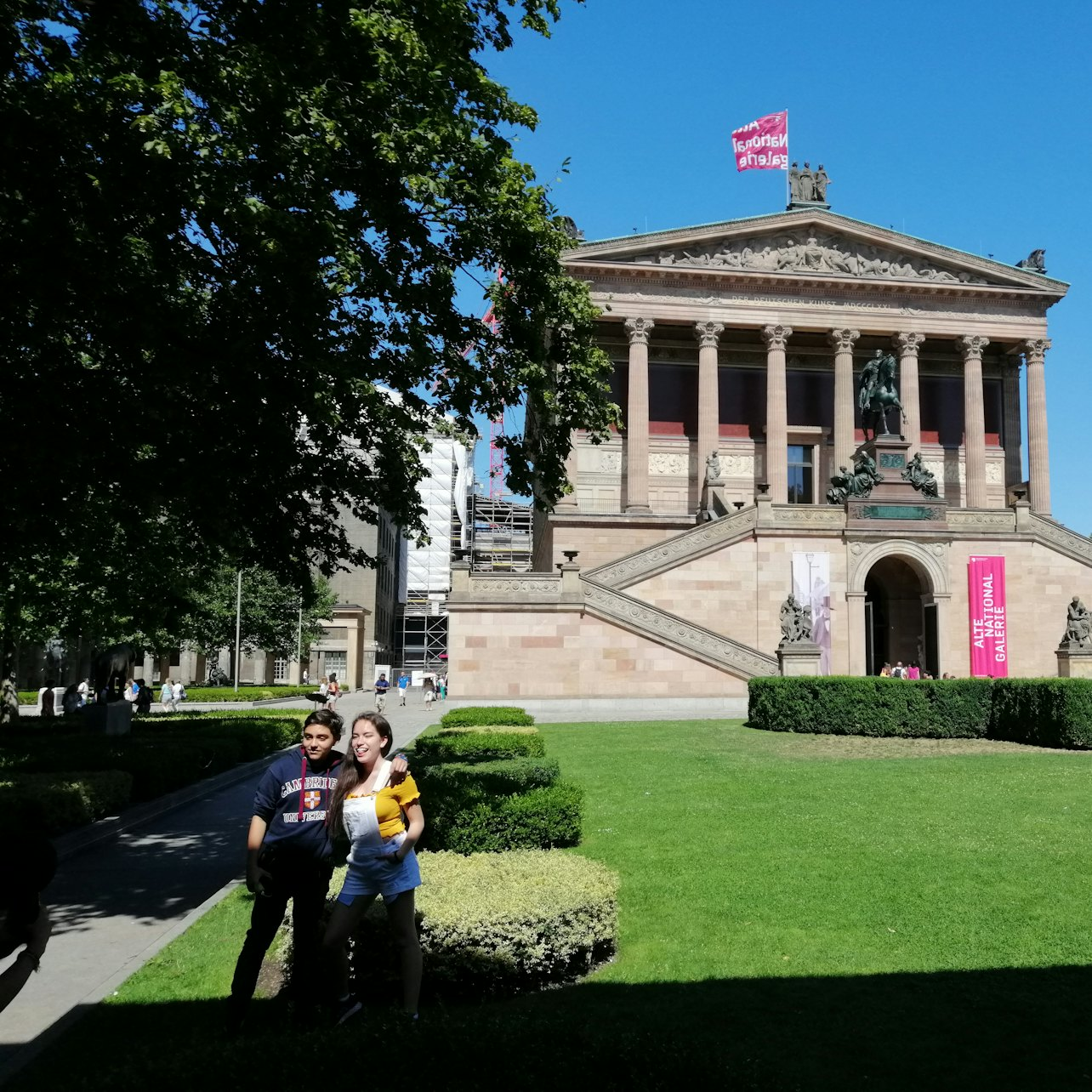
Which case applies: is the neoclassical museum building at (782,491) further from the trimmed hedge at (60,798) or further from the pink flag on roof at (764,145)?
the trimmed hedge at (60,798)

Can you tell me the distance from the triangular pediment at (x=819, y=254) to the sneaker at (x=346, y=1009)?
5023cm

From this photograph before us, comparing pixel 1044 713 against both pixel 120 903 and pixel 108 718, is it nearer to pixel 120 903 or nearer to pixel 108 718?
pixel 120 903

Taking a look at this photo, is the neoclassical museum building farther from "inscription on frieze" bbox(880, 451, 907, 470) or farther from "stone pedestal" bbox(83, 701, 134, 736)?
"stone pedestal" bbox(83, 701, 134, 736)

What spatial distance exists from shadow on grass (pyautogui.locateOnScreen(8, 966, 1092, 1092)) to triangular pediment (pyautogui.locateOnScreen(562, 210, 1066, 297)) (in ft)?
162

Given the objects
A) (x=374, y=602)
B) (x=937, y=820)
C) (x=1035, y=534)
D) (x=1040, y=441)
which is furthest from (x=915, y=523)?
(x=374, y=602)

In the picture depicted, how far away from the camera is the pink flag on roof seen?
5656cm

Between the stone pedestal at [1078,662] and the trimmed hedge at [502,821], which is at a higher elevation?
the stone pedestal at [1078,662]

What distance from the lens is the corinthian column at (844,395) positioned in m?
53.1

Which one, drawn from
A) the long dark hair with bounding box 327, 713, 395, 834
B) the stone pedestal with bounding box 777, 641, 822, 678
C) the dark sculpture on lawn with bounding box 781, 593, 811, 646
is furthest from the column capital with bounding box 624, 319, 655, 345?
the long dark hair with bounding box 327, 713, 395, 834

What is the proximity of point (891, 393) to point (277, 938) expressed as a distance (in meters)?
40.5

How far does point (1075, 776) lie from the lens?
16.8 meters

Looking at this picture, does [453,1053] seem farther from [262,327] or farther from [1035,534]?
[1035,534]

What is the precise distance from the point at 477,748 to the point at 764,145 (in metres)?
49.8

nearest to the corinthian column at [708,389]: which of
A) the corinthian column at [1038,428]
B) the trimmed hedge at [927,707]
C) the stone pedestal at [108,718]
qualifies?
→ the corinthian column at [1038,428]
